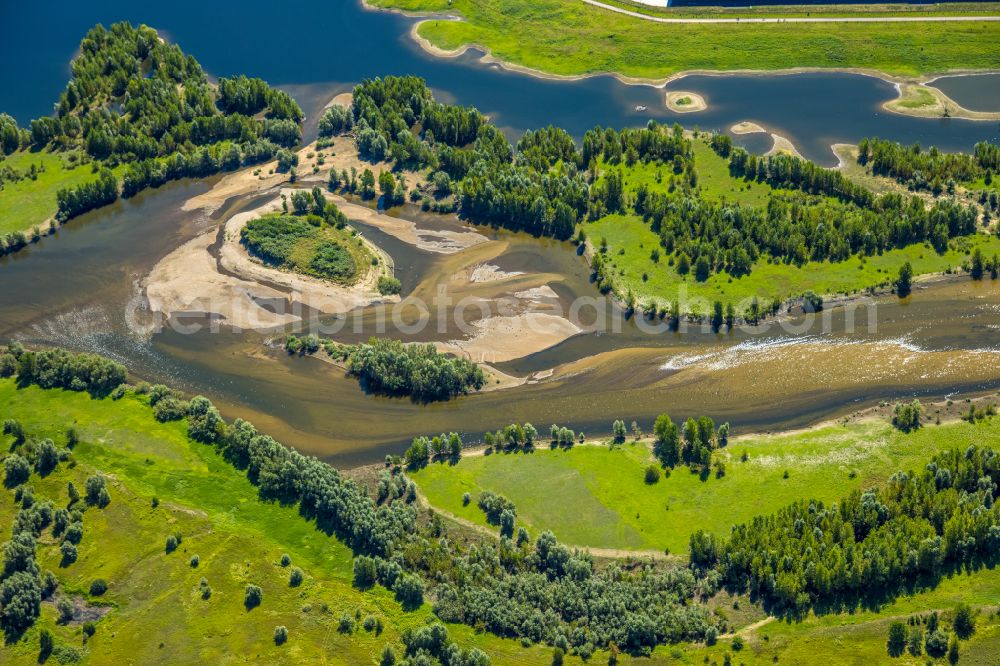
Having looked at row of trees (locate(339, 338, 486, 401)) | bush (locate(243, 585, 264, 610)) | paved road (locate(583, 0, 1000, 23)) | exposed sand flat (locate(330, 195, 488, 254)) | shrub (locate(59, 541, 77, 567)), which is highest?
paved road (locate(583, 0, 1000, 23))

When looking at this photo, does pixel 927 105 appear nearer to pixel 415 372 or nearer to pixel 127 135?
pixel 415 372

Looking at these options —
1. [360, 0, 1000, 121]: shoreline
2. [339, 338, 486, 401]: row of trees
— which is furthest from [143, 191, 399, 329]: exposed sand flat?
[360, 0, 1000, 121]: shoreline

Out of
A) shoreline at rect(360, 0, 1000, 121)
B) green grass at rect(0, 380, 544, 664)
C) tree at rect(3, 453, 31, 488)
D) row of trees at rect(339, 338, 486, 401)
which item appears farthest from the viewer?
shoreline at rect(360, 0, 1000, 121)

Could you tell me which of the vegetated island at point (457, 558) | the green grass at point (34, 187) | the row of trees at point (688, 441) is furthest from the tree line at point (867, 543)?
the green grass at point (34, 187)

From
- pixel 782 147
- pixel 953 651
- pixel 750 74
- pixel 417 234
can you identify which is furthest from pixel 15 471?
pixel 750 74

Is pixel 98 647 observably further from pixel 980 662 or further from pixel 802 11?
pixel 802 11

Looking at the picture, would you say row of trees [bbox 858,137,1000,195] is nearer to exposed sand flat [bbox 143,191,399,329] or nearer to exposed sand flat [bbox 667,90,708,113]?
exposed sand flat [bbox 667,90,708,113]
